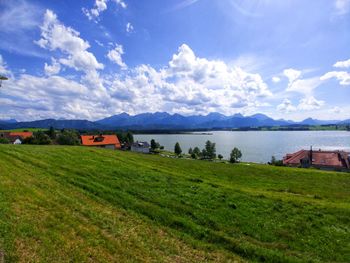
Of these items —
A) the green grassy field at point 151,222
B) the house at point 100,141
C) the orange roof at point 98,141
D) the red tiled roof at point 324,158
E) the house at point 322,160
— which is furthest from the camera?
the orange roof at point 98,141

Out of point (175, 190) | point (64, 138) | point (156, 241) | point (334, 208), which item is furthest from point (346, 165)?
point (64, 138)

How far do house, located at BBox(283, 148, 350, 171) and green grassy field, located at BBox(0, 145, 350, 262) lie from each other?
75.1 meters

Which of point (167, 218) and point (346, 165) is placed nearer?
point (167, 218)

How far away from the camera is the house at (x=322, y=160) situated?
84875mm

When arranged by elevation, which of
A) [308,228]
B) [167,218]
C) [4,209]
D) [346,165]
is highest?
[4,209]

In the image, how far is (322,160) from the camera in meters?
87.6

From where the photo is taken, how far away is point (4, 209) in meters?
11.5

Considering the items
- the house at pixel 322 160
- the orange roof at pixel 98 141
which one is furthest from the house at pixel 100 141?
the house at pixel 322 160

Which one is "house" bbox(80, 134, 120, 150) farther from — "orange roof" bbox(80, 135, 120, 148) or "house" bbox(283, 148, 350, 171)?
"house" bbox(283, 148, 350, 171)

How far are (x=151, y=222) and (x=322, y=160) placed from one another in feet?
291

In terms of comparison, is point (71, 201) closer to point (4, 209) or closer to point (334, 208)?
point (4, 209)

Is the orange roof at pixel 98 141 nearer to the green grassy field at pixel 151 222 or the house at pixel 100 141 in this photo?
the house at pixel 100 141

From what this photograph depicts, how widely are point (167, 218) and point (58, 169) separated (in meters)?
12.5

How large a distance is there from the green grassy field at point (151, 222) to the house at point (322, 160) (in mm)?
75092
